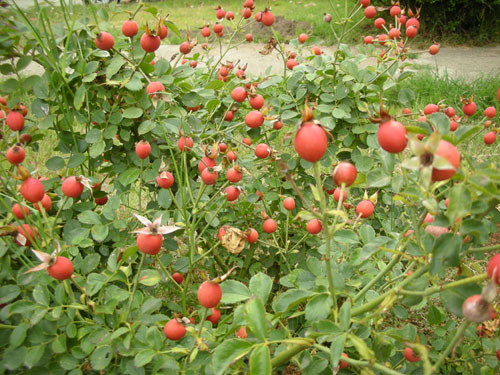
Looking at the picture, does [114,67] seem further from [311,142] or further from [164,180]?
[311,142]

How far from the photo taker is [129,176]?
0.92 metres

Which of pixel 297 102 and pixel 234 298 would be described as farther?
pixel 297 102

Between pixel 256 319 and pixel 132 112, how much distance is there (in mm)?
525

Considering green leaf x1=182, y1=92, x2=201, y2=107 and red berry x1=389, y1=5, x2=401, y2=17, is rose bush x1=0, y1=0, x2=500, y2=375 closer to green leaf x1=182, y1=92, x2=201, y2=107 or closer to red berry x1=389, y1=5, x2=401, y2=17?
green leaf x1=182, y1=92, x2=201, y2=107

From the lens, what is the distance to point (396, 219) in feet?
4.02

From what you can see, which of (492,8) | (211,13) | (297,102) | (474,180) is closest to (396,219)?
(297,102)

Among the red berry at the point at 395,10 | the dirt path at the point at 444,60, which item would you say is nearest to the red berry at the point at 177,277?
the red berry at the point at 395,10

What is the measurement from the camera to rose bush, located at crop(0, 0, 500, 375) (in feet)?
1.64

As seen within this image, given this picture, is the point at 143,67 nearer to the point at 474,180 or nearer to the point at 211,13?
the point at 474,180

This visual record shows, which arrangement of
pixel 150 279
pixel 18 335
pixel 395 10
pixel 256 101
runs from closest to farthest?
pixel 18 335, pixel 150 279, pixel 256 101, pixel 395 10

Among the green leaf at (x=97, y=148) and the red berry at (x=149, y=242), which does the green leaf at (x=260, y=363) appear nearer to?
the red berry at (x=149, y=242)

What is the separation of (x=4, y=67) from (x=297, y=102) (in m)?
0.66

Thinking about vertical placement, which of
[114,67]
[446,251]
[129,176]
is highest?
[114,67]

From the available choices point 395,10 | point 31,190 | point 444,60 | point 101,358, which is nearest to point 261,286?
point 101,358
